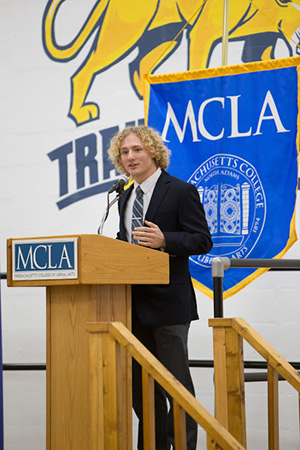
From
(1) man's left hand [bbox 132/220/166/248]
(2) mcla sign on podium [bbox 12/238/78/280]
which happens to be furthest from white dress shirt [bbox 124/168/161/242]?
(2) mcla sign on podium [bbox 12/238/78/280]

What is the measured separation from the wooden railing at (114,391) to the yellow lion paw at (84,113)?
2.37 meters

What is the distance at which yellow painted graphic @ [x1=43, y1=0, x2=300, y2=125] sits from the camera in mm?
3521

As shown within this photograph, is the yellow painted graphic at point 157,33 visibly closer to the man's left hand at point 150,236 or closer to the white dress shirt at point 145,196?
the white dress shirt at point 145,196

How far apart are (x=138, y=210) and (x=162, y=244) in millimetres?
226

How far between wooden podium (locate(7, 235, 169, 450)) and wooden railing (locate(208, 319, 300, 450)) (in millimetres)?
332

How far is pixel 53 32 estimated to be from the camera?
400 centimetres

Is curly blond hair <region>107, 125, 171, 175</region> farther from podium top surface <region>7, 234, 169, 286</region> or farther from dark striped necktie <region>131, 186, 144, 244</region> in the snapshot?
podium top surface <region>7, 234, 169, 286</region>

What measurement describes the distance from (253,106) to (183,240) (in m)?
1.23

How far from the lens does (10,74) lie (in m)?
4.03

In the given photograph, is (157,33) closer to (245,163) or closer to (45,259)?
(245,163)

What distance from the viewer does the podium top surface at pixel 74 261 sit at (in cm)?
176

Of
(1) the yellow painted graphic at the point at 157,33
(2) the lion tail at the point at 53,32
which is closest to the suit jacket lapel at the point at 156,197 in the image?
(1) the yellow painted graphic at the point at 157,33

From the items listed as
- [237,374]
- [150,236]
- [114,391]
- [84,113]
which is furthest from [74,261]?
[84,113]

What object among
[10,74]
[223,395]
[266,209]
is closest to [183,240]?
[223,395]
